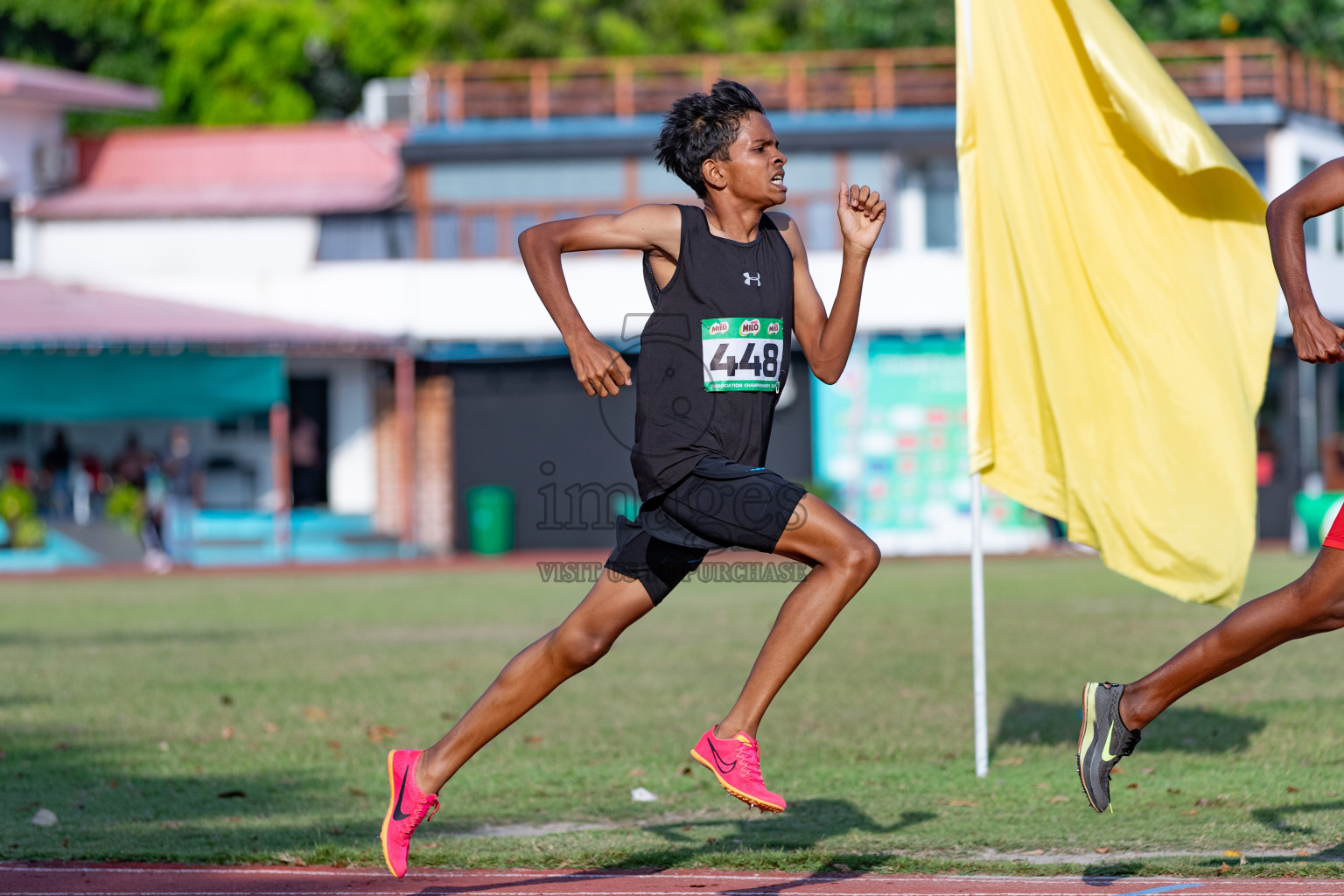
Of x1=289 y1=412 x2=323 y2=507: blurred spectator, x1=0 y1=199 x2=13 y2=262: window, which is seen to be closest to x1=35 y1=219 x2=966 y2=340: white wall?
x1=0 y1=199 x2=13 y2=262: window

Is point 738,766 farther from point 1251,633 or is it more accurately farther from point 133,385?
point 133,385

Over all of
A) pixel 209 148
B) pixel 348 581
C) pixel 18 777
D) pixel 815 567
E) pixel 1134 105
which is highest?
pixel 209 148

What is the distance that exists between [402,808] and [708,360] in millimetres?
1738

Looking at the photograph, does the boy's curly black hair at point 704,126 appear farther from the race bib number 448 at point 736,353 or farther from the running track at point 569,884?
the running track at point 569,884

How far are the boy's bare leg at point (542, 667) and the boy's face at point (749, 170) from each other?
50.3 inches

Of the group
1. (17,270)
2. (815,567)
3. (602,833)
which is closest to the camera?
(815,567)

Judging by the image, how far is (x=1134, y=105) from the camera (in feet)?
25.1

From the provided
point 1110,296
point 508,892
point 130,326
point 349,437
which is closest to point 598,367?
point 508,892

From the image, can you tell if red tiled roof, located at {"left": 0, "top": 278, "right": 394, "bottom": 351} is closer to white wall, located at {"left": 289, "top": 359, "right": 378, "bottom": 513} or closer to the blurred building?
the blurred building

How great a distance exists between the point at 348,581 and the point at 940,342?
1234 centimetres

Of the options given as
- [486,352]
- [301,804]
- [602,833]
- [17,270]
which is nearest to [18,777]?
[301,804]

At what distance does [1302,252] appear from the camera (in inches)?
195

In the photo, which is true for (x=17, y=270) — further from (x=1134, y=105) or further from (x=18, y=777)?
(x=1134, y=105)

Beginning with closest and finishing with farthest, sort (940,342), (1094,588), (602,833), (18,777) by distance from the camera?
(602,833) < (18,777) < (1094,588) < (940,342)
